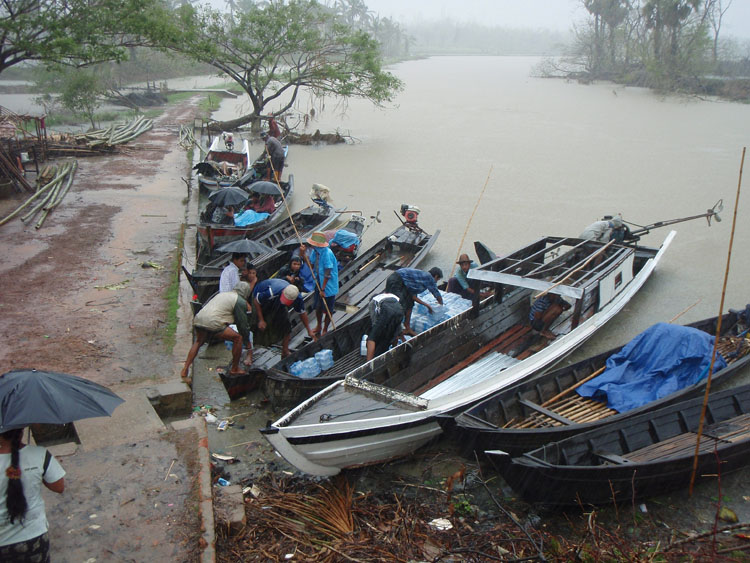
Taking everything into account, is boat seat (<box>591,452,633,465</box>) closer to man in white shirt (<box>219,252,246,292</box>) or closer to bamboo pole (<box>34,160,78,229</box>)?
man in white shirt (<box>219,252,246,292</box>)

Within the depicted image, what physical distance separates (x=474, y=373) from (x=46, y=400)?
528 cm

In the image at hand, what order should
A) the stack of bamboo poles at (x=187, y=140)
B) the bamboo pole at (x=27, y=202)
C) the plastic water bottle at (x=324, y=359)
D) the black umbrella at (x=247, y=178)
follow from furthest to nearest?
the stack of bamboo poles at (x=187, y=140) → the black umbrella at (x=247, y=178) → the bamboo pole at (x=27, y=202) → the plastic water bottle at (x=324, y=359)

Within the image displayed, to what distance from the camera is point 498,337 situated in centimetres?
877

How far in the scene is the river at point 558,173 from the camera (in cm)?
1400

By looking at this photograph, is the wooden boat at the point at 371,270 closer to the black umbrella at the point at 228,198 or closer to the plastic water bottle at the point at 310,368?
the plastic water bottle at the point at 310,368

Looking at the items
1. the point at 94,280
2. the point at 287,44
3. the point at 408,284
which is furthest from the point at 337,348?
the point at 287,44

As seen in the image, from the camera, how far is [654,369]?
748 centimetres

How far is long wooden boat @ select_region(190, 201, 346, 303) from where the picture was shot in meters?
9.66

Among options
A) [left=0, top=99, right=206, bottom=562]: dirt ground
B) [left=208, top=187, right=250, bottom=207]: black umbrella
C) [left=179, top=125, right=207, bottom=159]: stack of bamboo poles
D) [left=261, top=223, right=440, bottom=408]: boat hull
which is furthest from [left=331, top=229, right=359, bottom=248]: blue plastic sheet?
[left=179, top=125, right=207, bottom=159]: stack of bamboo poles

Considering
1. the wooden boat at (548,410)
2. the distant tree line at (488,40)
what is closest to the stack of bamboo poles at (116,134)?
the wooden boat at (548,410)

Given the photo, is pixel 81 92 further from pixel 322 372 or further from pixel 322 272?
pixel 322 372

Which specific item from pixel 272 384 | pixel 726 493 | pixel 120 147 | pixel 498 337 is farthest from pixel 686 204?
pixel 120 147

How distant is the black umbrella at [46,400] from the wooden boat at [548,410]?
11.6 feet

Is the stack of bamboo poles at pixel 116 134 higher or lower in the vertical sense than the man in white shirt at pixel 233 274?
higher
